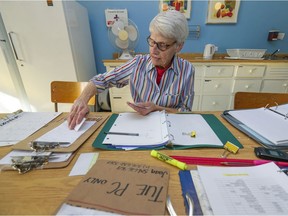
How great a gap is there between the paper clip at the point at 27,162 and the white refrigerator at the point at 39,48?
4.87ft

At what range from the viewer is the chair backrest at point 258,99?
867 millimetres

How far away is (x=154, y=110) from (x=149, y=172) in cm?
37

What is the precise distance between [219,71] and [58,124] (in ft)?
6.17

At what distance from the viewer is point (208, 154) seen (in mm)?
473

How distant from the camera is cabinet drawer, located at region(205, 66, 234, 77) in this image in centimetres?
189

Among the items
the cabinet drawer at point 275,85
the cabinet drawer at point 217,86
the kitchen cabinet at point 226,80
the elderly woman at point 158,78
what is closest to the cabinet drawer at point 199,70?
the kitchen cabinet at point 226,80

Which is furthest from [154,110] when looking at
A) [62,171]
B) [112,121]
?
[62,171]

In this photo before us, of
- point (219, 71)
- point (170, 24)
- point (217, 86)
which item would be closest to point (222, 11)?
point (219, 71)

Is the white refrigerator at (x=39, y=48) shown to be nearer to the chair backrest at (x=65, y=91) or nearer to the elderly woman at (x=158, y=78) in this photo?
the chair backrest at (x=65, y=91)

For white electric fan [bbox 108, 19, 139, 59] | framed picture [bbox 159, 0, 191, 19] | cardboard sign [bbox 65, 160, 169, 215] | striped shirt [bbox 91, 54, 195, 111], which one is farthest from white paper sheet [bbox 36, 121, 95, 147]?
framed picture [bbox 159, 0, 191, 19]

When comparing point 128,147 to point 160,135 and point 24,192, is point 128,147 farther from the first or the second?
point 24,192

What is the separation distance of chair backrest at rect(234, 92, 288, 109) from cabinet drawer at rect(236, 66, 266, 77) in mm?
1167

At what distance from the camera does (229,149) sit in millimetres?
483

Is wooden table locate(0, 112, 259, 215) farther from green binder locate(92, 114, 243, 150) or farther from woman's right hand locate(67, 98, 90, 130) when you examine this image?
woman's right hand locate(67, 98, 90, 130)
